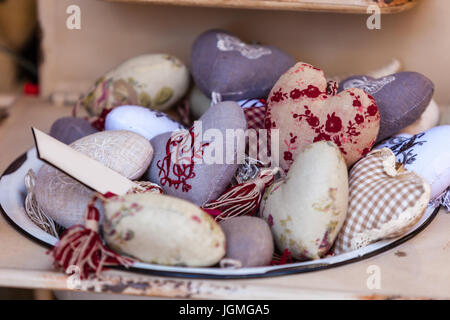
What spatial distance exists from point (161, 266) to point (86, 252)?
0.10 m

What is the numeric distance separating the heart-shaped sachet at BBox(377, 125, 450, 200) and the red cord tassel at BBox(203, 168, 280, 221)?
0.26 meters

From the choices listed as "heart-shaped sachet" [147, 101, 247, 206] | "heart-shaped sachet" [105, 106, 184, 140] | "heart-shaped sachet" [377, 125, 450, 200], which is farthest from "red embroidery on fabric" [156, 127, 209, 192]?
"heart-shaped sachet" [377, 125, 450, 200]

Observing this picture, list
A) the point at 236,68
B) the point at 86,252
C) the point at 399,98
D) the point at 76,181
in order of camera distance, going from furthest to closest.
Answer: the point at 236,68, the point at 399,98, the point at 76,181, the point at 86,252

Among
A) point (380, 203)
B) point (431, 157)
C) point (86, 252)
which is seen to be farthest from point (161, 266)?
point (431, 157)

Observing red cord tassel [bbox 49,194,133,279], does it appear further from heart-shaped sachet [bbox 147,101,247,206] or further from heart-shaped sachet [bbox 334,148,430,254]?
heart-shaped sachet [bbox 334,148,430,254]

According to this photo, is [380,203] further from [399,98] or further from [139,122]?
[139,122]

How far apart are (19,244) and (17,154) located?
38 cm

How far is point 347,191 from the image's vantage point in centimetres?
80

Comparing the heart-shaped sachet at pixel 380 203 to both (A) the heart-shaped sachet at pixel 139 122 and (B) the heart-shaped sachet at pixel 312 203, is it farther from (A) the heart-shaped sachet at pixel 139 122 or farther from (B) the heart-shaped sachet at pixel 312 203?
(A) the heart-shaped sachet at pixel 139 122

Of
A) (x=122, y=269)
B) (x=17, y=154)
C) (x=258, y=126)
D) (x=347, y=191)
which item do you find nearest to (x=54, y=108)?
(x=17, y=154)

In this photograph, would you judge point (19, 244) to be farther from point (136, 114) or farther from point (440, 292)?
point (440, 292)

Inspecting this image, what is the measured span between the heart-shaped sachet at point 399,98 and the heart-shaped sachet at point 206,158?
0.89ft

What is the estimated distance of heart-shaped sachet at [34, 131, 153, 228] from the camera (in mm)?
841

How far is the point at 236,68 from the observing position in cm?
110
